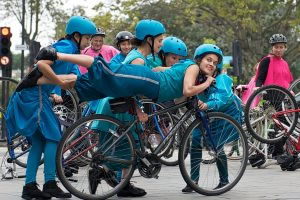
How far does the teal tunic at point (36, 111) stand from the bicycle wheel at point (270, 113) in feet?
10.1

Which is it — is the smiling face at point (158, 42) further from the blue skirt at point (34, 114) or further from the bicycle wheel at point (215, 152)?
the blue skirt at point (34, 114)

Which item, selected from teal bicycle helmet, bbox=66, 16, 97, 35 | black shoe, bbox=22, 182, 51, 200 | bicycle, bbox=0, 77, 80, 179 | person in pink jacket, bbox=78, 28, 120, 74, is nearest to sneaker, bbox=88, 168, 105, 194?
black shoe, bbox=22, 182, 51, 200

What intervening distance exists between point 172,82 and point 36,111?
1.28 metres

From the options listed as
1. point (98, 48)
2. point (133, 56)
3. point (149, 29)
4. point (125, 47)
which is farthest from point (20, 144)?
point (149, 29)

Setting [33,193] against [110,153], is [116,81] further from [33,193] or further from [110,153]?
[33,193]

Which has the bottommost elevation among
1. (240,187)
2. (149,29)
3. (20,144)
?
(240,187)

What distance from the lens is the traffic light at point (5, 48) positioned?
61.4 ft

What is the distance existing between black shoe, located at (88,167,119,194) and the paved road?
454 mm

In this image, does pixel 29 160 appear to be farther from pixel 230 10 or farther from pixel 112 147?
pixel 230 10

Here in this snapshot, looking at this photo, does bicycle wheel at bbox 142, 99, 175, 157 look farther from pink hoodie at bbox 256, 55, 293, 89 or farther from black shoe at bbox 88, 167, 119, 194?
pink hoodie at bbox 256, 55, 293, 89

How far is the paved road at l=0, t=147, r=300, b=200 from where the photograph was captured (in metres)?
7.09

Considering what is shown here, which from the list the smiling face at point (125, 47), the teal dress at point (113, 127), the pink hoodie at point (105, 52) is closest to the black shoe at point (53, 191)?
the teal dress at point (113, 127)

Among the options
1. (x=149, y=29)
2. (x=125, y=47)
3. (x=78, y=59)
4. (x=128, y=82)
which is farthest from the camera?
(x=125, y=47)

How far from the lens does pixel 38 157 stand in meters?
7.03
